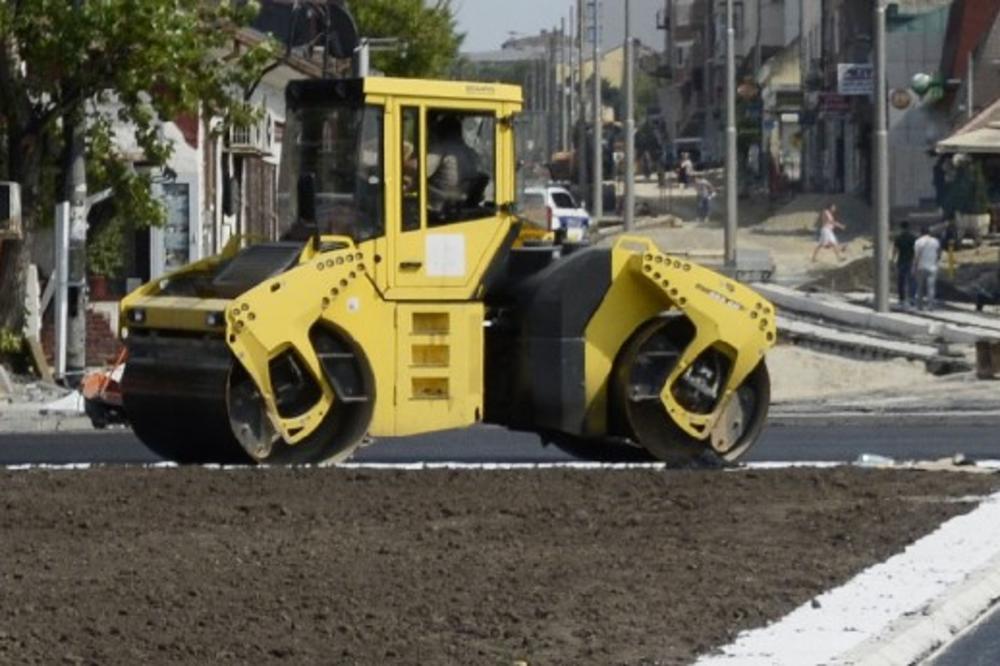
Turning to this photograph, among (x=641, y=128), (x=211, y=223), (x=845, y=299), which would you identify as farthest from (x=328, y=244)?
(x=641, y=128)

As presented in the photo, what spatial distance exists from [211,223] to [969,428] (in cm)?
1752

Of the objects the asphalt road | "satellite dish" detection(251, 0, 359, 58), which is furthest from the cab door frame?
"satellite dish" detection(251, 0, 359, 58)

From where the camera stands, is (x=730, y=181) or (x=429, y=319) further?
(x=730, y=181)

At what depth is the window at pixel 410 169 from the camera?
19750mm

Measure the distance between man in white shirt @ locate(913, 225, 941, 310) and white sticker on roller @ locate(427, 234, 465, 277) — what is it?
28.6m

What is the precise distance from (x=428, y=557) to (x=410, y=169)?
6.20 m

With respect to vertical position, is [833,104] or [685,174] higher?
[833,104]

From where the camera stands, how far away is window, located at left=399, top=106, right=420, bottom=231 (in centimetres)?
1975

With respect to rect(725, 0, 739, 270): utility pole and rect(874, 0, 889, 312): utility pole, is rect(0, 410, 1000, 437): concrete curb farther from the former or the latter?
rect(725, 0, 739, 270): utility pole

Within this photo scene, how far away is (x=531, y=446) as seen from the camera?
24.5 meters

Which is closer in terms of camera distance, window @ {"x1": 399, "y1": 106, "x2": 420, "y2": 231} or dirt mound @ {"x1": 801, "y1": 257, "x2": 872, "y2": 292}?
window @ {"x1": 399, "y1": 106, "x2": 420, "y2": 231}

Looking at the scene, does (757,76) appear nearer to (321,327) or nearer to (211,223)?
(211,223)

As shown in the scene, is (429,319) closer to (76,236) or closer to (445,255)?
(445,255)

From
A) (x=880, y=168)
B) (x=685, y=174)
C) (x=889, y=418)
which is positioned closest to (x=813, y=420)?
(x=889, y=418)
